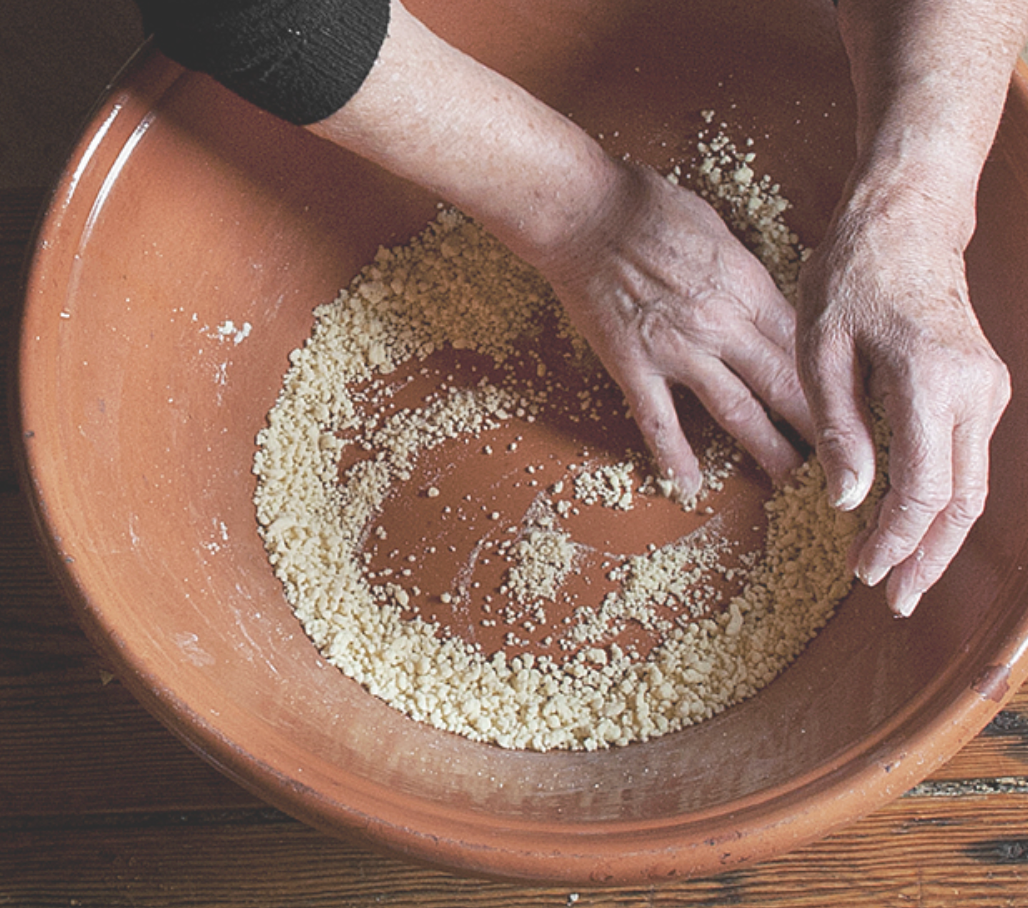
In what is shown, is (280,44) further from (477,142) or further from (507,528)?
(507,528)

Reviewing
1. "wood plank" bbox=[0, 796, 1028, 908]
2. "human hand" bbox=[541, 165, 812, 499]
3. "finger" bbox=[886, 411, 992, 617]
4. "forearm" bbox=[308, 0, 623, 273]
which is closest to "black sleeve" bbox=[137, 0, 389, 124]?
"forearm" bbox=[308, 0, 623, 273]

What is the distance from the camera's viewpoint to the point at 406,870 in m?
0.85

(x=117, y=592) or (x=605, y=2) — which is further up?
(x=605, y=2)

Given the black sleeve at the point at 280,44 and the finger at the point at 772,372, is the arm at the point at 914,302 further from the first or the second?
the black sleeve at the point at 280,44

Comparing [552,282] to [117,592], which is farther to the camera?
[552,282]

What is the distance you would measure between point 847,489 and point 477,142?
39 cm

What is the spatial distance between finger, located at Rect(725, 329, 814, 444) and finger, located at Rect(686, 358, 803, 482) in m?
0.01

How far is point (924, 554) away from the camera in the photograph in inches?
27.0

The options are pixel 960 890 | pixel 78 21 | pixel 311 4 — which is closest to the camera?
pixel 311 4

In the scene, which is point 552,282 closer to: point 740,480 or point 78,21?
point 740,480

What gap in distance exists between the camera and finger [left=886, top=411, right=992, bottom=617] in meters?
0.65

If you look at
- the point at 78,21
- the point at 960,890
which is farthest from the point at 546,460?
the point at 78,21

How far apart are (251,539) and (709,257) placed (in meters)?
0.48

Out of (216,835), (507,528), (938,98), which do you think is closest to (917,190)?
(938,98)
